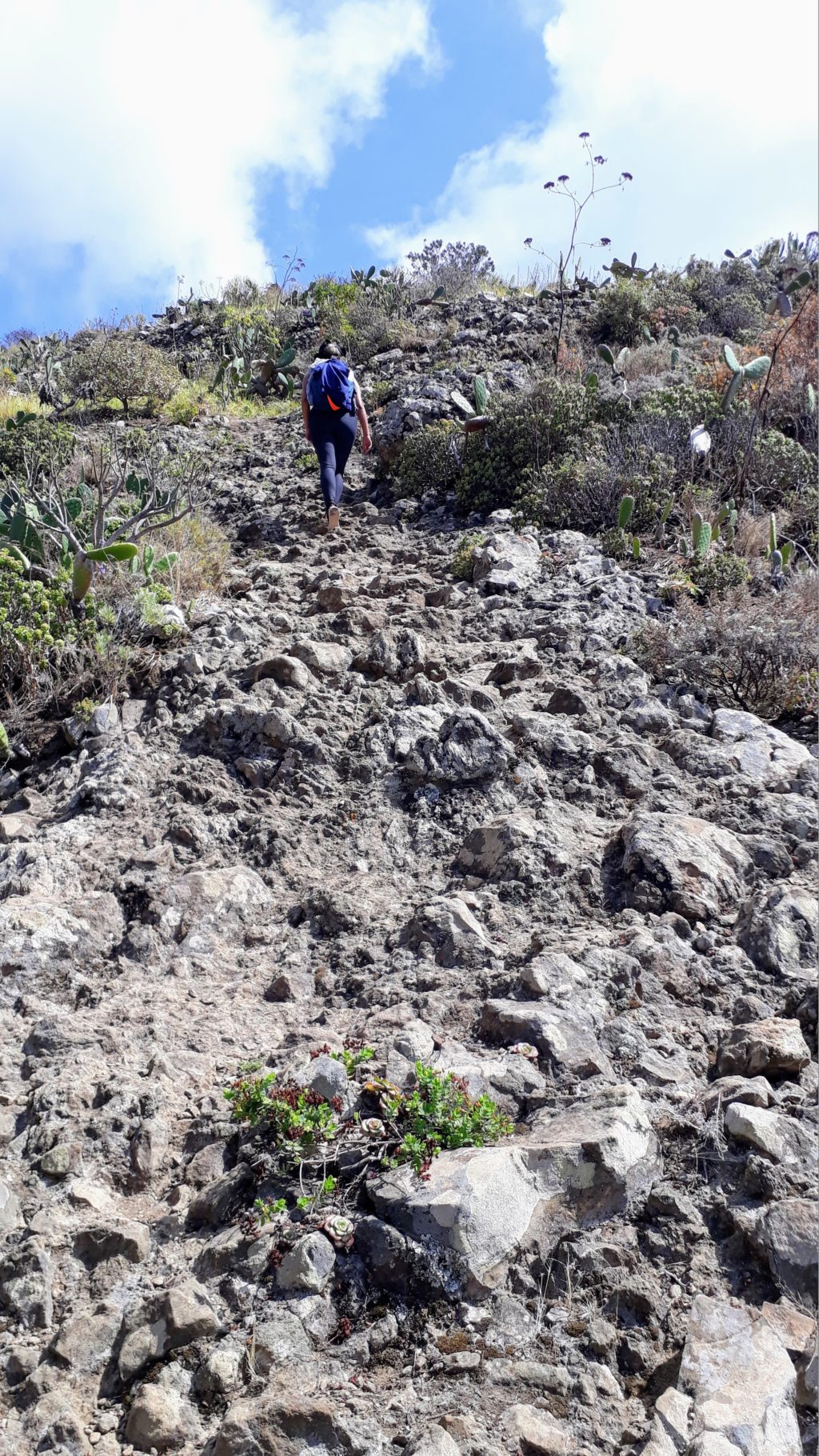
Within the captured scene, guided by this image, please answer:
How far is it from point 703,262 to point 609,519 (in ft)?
32.9

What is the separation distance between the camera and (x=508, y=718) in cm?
464

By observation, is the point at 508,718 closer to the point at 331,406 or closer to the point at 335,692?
the point at 335,692

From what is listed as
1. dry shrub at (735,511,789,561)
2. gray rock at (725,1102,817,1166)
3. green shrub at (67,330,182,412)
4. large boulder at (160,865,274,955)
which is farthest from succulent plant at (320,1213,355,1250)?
green shrub at (67,330,182,412)

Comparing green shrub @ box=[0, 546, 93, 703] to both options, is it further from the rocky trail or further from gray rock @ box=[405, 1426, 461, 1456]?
gray rock @ box=[405, 1426, 461, 1456]

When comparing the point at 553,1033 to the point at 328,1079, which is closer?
the point at 328,1079

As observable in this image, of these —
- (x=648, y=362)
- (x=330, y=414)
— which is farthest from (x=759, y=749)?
(x=648, y=362)

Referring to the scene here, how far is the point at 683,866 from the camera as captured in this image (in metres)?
3.56

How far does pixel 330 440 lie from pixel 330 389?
1.37 feet

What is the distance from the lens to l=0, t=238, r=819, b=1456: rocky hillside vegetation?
2.10 metres

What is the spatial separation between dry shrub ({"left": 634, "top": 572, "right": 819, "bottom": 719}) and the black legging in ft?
11.5

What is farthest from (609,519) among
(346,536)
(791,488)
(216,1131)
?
(216,1131)

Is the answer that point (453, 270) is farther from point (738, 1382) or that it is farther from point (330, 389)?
point (738, 1382)

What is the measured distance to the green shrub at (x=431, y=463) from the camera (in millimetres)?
8359

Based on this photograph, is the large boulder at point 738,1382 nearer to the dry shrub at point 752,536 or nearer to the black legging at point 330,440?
the dry shrub at point 752,536
